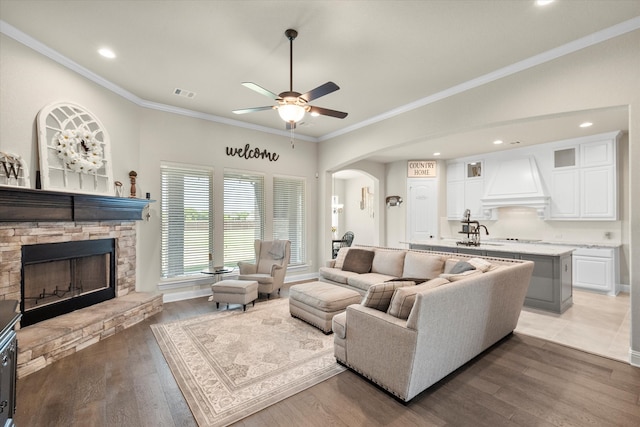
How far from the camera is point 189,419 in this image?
205 centimetres

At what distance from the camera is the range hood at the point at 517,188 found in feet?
20.7

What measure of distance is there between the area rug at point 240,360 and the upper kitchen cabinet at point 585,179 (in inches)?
236

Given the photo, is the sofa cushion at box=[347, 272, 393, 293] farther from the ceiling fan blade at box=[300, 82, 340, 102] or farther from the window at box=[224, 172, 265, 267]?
the ceiling fan blade at box=[300, 82, 340, 102]

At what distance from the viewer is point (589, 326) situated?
3.77 m

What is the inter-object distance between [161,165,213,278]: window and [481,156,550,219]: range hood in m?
6.54

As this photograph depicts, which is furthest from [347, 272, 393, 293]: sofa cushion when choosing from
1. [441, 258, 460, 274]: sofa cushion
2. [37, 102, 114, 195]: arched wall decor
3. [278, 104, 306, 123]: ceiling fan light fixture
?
[37, 102, 114, 195]: arched wall decor

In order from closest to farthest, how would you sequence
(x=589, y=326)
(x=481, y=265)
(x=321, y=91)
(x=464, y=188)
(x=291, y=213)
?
(x=321, y=91) < (x=481, y=265) < (x=589, y=326) < (x=291, y=213) < (x=464, y=188)

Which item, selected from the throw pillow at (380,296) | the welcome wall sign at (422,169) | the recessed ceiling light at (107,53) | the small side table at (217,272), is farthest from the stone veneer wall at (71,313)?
the welcome wall sign at (422,169)

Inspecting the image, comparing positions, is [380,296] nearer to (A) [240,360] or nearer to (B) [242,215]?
(A) [240,360]

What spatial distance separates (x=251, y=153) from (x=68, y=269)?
3.44 m

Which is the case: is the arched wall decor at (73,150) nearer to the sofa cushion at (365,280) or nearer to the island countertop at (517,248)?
the sofa cushion at (365,280)

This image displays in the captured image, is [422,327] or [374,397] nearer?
[422,327]

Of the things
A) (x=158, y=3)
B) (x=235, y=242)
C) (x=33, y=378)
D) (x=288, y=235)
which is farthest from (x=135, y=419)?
(x=288, y=235)

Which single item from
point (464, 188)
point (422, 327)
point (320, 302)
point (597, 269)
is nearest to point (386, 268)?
point (320, 302)
